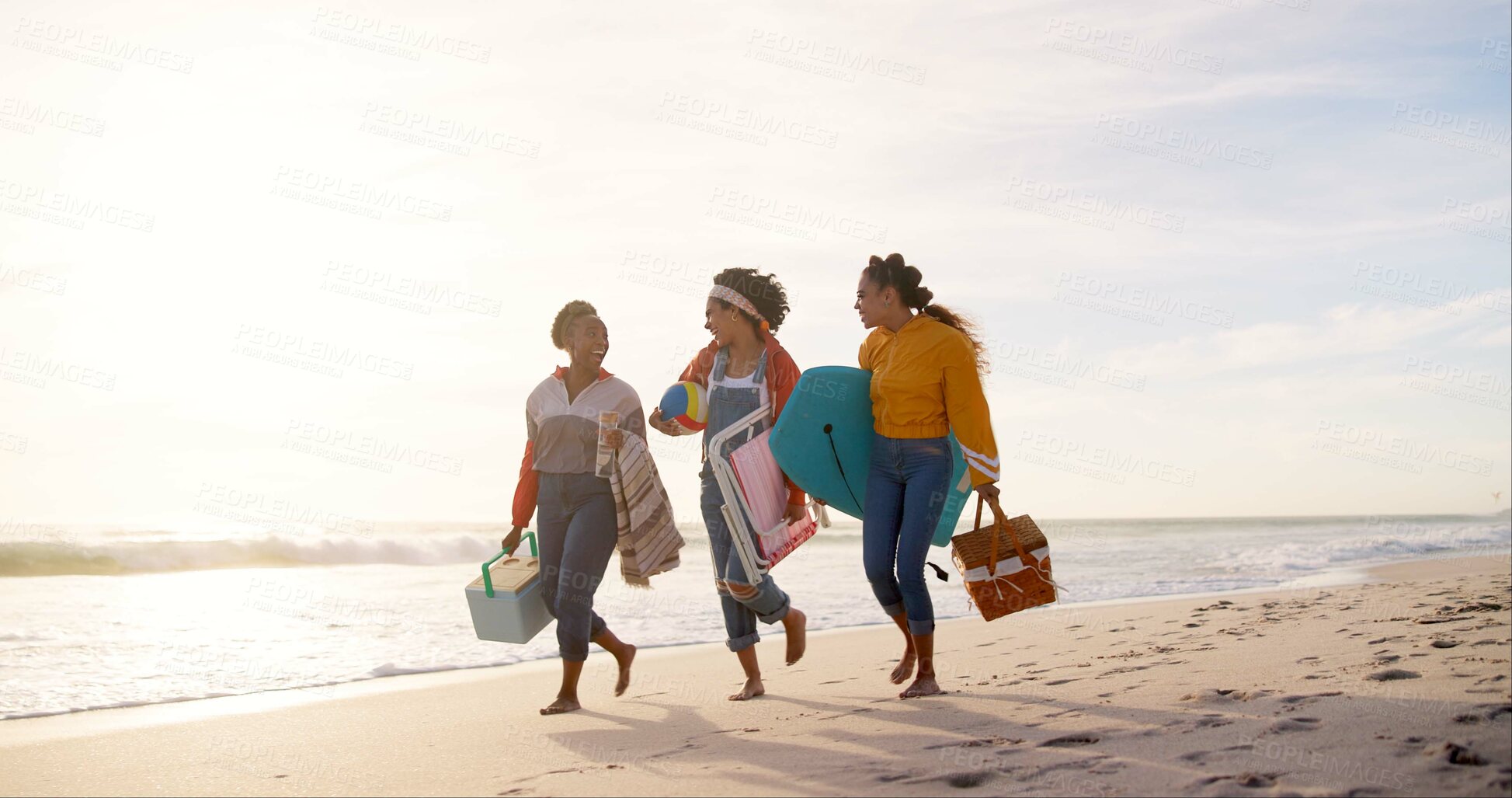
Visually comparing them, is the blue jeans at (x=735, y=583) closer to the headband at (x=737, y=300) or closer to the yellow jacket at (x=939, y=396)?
the headband at (x=737, y=300)

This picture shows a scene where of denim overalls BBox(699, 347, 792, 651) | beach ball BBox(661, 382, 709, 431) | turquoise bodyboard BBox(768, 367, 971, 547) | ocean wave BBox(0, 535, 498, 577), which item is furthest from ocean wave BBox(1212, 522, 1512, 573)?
ocean wave BBox(0, 535, 498, 577)

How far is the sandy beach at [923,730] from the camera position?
288 cm

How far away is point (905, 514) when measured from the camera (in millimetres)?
4234

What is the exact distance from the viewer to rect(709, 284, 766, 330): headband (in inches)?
190

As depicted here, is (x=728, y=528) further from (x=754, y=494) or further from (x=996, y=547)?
(x=996, y=547)

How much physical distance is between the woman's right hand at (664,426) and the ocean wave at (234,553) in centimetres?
1125

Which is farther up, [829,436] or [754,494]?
[829,436]

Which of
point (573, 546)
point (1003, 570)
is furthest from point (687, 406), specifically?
point (1003, 570)

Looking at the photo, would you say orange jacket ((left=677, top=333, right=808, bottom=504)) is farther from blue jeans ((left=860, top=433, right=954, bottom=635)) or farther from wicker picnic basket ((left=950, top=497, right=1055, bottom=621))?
wicker picnic basket ((left=950, top=497, right=1055, bottom=621))

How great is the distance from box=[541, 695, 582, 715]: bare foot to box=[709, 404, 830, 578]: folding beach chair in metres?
1.02

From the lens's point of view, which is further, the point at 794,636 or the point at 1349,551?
the point at 1349,551

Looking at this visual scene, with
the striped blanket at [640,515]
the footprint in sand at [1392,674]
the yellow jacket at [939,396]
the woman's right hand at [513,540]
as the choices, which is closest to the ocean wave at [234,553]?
the woman's right hand at [513,540]

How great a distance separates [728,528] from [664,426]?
61 centimetres

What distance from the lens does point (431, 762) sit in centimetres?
369
